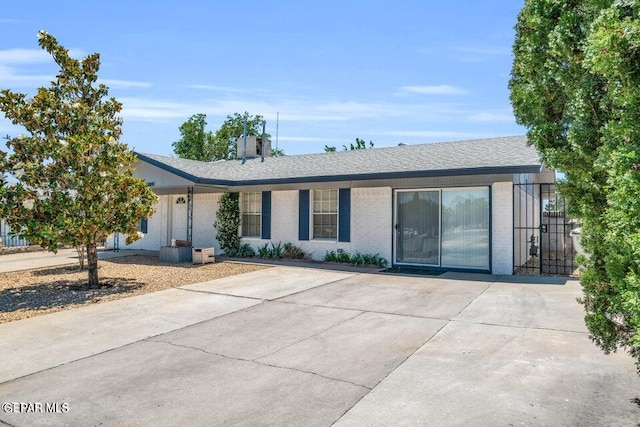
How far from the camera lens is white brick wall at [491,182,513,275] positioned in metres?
11.1

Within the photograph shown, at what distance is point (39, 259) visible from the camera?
15.3 meters

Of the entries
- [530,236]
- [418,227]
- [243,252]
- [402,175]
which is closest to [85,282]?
[243,252]

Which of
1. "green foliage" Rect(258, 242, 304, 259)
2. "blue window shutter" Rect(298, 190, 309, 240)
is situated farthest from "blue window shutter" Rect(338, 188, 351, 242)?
"green foliage" Rect(258, 242, 304, 259)

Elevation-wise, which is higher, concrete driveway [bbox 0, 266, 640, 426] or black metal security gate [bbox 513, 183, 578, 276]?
black metal security gate [bbox 513, 183, 578, 276]

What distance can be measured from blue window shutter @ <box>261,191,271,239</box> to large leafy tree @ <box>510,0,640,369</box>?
10663mm

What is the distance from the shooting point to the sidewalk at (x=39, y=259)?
44.2 ft

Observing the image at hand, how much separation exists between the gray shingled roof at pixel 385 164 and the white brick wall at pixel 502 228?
89 cm

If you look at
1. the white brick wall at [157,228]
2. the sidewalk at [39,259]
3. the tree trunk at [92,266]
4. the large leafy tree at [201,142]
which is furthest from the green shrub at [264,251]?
the large leafy tree at [201,142]

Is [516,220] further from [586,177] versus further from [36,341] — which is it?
[36,341]

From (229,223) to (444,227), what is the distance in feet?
26.1

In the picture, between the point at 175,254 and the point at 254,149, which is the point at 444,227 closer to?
the point at 175,254

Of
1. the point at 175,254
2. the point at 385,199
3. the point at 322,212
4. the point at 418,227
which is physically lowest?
the point at 175,254

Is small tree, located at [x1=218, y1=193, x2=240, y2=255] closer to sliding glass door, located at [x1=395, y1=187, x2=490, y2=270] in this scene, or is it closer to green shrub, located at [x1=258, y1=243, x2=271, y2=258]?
green shrub, located at [x1=258, y1=243, x2=271, y2=258]

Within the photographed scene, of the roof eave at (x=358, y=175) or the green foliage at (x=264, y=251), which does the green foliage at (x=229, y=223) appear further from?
the green foliage at (x=264, y=251)
